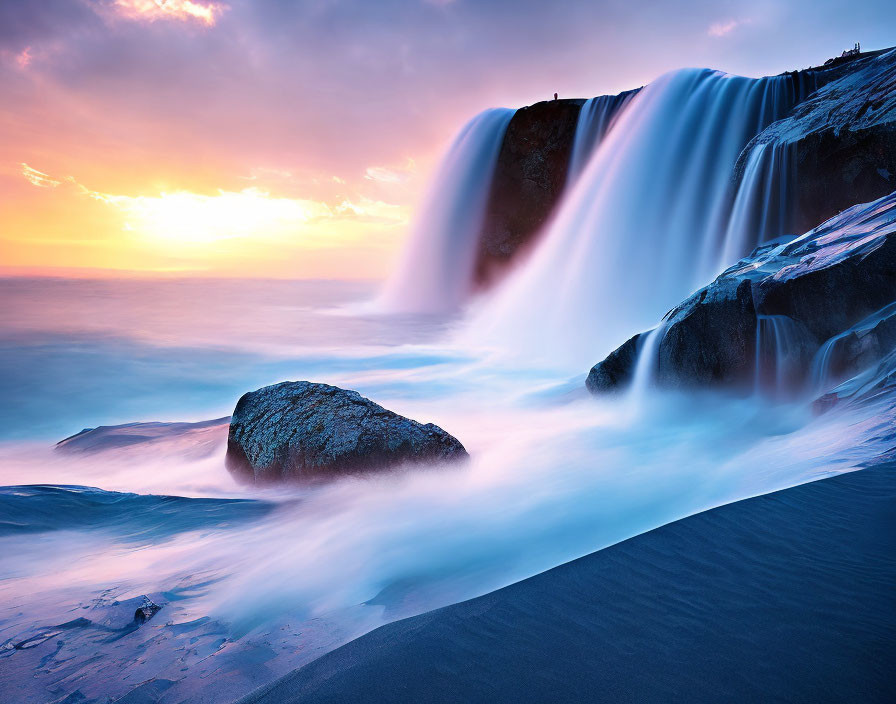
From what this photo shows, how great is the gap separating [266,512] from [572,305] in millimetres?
10246

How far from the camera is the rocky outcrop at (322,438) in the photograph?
452 centimetres

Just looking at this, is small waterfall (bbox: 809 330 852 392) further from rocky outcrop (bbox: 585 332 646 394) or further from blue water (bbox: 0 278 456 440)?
blue water (bbox: 0 278 456 440)

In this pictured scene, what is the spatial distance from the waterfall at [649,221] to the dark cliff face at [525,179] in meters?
4.30

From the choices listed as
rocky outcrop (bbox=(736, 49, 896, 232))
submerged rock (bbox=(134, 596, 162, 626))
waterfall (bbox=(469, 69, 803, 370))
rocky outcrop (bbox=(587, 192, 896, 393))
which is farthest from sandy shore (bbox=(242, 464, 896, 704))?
waterfall (bbox=(469, 69, 803, 370))

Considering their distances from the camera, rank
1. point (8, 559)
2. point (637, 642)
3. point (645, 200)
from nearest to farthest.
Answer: point (637, 642), point (8, 559), point (645, 200)

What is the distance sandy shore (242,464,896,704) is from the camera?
1.54 meters

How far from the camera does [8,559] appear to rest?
357 cm

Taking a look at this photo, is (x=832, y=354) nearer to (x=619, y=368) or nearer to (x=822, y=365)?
(x=822, y=365)

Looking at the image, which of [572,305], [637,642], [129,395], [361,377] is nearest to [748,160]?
[572,305]

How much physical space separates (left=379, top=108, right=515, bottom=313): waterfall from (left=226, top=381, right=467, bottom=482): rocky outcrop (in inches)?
608

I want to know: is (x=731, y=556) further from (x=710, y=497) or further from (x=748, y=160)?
(x=748, y=160)

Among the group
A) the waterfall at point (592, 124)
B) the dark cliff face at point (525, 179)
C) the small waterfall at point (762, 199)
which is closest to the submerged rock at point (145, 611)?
the small waterfall at point (762, 199)

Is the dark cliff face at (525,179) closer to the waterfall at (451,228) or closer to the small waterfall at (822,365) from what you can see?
the waterfall at (451,228)

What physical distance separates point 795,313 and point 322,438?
4217mm
